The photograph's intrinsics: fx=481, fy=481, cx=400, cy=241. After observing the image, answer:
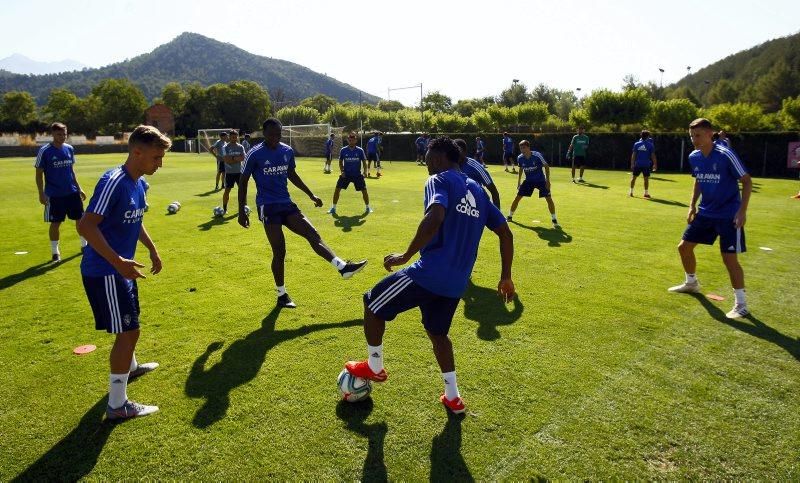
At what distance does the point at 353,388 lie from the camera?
4.11 meters

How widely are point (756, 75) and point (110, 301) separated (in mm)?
156879

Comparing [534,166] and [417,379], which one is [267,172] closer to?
[417,379]

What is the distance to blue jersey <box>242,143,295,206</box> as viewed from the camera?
22.5 feet

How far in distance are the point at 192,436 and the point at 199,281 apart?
174 inches

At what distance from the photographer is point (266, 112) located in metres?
105

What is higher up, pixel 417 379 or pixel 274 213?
pixel 274 213

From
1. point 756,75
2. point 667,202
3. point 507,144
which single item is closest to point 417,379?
point 667,202

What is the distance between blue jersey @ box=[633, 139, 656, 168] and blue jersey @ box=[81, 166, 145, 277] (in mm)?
17830

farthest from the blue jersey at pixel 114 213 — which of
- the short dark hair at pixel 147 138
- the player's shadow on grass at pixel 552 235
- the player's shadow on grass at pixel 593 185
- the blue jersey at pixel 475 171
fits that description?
the player's shadow on grass at pixel 593 185

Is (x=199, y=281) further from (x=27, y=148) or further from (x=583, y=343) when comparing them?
(x=27, y=148)

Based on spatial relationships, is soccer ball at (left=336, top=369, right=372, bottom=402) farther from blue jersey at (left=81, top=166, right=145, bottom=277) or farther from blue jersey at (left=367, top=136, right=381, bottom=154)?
blue jersey at (left=367, top=136, right=381, bottom=154)

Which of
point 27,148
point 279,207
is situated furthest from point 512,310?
point 27,148

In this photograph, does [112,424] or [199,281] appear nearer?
[112,424]

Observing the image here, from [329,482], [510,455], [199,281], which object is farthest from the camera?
[199,281]
